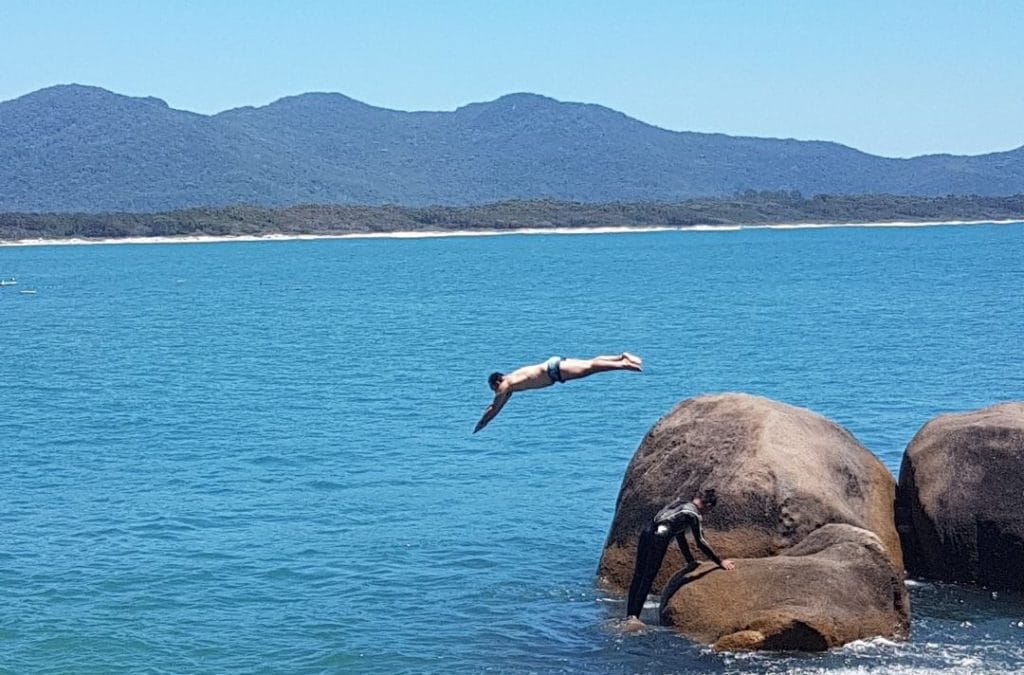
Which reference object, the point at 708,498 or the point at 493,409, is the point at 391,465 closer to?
the point at 493,409

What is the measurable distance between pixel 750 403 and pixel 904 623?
12.1 ft

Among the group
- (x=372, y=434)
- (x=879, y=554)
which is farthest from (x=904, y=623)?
(x=372, y=434)

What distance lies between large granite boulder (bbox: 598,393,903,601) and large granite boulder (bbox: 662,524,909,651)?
2.32 feet

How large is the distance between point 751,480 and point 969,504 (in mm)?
2910

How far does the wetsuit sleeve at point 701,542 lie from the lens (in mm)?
15820

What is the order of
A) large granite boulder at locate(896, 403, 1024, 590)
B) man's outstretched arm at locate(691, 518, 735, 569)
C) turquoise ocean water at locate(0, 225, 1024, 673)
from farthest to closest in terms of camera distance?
1. large granite boulder at locate(896, 403, 1024, 590)
2. turquoise ocean water at locate(0, 225, 1024, 673)
3. man's outstretched arm at locate(691, 518, 735, 569)

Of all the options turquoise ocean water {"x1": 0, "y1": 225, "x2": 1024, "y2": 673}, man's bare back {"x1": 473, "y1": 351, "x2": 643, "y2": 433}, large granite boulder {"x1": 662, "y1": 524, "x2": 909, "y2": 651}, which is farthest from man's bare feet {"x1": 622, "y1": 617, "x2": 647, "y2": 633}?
man's bare back {"x1": 473, "y1": 351, "x2": 643, "y2": 433}

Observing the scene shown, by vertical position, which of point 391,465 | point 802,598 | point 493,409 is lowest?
point 391,465

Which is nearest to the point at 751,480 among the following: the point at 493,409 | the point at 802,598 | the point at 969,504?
the point at 802,598

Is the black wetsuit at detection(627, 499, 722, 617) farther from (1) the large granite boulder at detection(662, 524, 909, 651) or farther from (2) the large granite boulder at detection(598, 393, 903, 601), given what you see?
(2) the large granite boulder at detection(598, 393, 903, 601)

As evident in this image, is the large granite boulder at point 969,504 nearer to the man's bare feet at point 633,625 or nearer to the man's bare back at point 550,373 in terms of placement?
the man's bare feet at point 633,625

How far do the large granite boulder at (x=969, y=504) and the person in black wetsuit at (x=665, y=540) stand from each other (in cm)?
315

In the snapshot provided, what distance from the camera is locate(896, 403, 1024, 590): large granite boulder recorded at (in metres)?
17.2

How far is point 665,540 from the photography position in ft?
53.6
